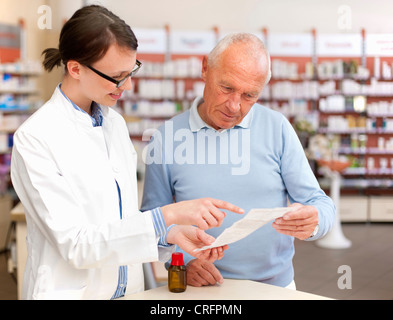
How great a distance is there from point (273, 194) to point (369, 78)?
26.1 feet

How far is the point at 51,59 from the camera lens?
5.70 ft

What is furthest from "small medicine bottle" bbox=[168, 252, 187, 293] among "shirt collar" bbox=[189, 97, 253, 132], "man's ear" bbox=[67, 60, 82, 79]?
"man's ear" bbox=[67, 60, 82, 79]

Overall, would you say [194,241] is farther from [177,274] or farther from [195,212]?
[195,212]

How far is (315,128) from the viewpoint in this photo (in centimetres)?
919

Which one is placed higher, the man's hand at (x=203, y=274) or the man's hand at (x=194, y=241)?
the man's hand at (x=194, y=241)

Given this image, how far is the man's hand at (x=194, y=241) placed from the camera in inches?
69.9

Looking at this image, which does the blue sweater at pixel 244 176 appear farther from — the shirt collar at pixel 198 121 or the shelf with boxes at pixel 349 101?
the shelf with boxes at pixel 349 101

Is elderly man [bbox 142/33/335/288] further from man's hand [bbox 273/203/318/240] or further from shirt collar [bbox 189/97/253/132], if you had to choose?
man's hand [bbox 273/203/318/240]

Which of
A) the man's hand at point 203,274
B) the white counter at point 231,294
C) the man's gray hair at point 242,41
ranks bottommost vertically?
the white counter at point 231,294

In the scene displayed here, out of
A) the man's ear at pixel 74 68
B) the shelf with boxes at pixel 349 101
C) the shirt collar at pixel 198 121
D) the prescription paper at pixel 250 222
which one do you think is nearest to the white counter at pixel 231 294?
the prescription paper at pixel 250 222

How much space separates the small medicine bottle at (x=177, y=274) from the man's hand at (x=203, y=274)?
0.26 feet

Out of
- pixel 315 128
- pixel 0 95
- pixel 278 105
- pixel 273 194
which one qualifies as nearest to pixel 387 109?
pixel 315 128

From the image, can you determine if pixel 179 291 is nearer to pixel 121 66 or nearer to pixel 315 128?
pixel 121 66

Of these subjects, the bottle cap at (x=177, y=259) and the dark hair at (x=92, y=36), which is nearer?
the dark hair at (x=92, y=36)
